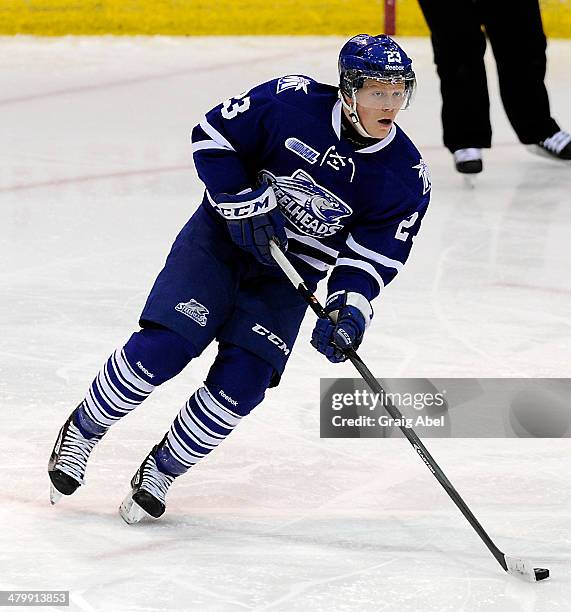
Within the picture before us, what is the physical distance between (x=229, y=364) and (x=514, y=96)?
2850mm

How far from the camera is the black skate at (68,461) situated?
2.44 metres

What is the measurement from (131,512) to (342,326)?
1.58 feet

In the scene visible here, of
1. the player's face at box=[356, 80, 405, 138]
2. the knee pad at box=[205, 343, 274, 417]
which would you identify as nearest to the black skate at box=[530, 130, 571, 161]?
the player's face at box=[356, 80, 405, 138]

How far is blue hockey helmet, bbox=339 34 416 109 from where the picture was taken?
236 cm

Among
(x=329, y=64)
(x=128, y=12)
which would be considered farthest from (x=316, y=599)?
(x=128, y=12)

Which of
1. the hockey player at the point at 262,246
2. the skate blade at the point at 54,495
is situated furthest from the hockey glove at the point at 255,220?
the skate blade at the point at 54,495

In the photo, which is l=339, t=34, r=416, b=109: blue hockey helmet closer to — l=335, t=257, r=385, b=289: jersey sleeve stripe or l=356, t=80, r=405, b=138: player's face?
l=356, t=80, r=405, b=138: player's face

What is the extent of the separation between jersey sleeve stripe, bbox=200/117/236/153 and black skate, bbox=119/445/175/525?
0.54 m

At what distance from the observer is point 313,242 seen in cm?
254

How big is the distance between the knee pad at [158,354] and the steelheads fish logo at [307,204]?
0.30m

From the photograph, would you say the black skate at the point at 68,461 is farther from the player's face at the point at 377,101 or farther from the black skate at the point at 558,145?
the black skate at the point at 558,145

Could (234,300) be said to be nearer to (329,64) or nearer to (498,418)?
(498,418)

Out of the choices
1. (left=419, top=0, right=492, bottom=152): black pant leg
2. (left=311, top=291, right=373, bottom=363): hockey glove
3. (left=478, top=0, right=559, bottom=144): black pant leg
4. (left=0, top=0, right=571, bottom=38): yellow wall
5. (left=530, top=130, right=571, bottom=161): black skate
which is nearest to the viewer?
(left=311, top=291, right=373, bottom=363): hockey glove

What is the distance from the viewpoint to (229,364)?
7.85ft
